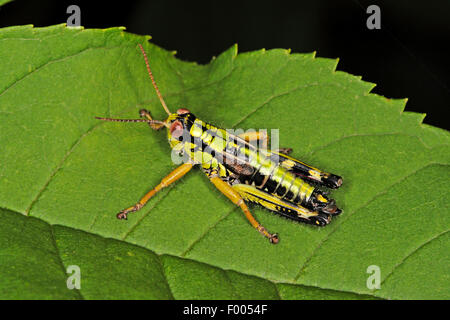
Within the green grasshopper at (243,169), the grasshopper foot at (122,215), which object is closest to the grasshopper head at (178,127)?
the green grasshopper at (243,169)

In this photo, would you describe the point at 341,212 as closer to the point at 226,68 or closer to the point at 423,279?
the point at 423,279

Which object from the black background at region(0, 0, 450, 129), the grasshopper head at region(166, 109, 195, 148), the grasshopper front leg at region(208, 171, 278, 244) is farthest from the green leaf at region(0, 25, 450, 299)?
the black background at region(0, 0, 450, 129)

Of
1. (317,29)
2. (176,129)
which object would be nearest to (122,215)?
(176,129)

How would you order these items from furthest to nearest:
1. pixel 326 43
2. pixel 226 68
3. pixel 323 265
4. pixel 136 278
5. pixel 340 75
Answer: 1. pixel 326 43
2. pixel 226 68
3. pixel 340 75
4. pixel 323 265
5. pixel 136 278

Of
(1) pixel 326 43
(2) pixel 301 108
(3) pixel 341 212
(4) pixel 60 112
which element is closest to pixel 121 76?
(4) pixel 60 112

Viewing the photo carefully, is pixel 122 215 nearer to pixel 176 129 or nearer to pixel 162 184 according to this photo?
pixel 162 184

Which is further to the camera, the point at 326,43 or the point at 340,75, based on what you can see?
the point at 326,43

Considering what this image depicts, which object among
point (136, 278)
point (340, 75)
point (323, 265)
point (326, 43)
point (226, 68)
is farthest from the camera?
point (326, 43)

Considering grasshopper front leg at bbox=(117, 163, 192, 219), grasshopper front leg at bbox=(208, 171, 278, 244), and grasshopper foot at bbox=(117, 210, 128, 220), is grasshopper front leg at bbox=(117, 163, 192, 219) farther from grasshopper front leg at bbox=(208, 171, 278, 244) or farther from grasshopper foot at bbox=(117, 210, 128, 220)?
grasshopper front leg at bbox=(208, 171, 278, 244)
